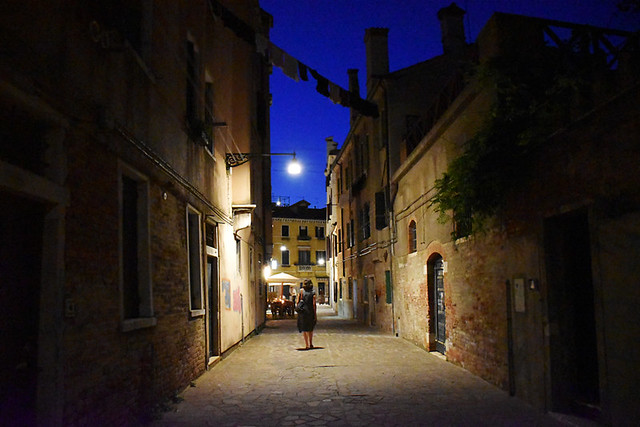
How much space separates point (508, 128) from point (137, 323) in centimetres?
542

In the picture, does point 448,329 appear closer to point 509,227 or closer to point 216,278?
point 509,227

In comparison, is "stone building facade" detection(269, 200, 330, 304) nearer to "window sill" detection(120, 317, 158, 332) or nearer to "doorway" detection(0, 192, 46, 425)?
"window sill" detection(120, 317, 158, 332)

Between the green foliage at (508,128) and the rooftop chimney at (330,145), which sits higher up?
the rooftop chimney at (330,145)

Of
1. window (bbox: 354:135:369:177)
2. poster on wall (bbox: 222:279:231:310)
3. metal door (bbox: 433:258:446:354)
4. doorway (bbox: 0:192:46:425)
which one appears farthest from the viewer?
window (bbox: 354:135:369:177)

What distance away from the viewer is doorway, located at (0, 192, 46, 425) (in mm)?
3984

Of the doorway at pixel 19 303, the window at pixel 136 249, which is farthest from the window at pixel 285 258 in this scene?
the doorway at pixel 19 303

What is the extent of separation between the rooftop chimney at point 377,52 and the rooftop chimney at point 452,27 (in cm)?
227

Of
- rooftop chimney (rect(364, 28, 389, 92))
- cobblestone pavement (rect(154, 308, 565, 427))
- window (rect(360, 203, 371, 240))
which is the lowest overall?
cobblestone pavement (rect(154, 308, 565, 427))

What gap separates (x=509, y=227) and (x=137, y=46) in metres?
5.88

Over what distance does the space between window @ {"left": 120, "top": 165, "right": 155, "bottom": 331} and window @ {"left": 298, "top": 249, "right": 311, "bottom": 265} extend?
163ft

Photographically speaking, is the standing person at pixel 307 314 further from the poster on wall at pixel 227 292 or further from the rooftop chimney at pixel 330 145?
the rooftop chimney at pixel 330 145

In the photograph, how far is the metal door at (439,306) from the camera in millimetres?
12247

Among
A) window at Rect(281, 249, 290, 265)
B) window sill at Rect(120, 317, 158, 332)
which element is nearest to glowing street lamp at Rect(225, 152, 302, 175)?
window sill at Rect(120, 317, 158, 332)

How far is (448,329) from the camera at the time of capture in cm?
1123
